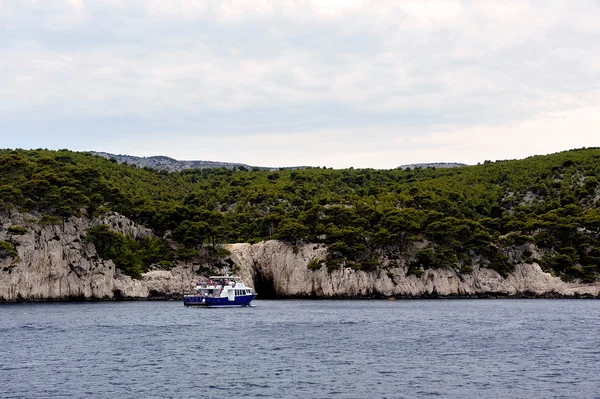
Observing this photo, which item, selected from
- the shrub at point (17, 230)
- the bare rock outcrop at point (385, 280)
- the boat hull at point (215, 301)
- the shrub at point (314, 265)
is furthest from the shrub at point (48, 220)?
the shrub at point (314, 265)

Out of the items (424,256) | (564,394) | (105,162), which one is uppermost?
(105,162)

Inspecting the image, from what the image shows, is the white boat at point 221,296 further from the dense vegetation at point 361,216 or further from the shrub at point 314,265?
the shrub at point 314,265

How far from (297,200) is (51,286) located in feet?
198

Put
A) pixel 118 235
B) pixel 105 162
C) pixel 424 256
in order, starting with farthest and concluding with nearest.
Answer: pixel 105 162 → pixel 424 256 → pixel 118 235

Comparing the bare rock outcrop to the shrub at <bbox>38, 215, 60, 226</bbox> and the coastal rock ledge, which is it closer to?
the coastal rock ledge

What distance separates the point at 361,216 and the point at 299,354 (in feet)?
249

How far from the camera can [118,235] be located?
10769cm

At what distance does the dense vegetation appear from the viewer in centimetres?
10944

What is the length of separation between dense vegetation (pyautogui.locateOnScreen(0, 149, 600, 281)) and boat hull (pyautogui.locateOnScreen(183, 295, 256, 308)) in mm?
15709

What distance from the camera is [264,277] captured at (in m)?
124

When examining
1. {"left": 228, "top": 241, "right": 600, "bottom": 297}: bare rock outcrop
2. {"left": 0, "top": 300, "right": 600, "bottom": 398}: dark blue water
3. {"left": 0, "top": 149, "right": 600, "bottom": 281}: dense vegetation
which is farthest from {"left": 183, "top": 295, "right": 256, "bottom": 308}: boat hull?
{"left": 228, "top": 241, "right": 600, "bottom": 297}: bare rock outcrop

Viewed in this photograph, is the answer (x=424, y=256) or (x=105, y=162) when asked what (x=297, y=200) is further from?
(x=105, y=162)

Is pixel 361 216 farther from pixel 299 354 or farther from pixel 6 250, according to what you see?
pixel 299 354

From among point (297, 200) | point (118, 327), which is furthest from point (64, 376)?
point (297, 200)
